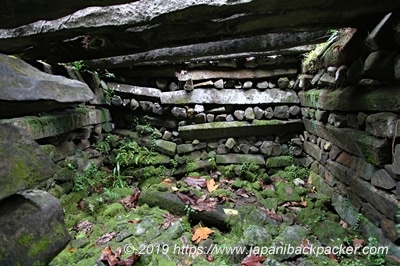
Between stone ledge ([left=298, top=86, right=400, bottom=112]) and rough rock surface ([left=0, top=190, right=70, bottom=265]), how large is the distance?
2423 millimetres

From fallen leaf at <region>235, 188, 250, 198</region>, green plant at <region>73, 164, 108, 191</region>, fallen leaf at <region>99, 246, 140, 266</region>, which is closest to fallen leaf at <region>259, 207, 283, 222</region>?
fallen leaf at <region>235, 188, 250, 198</region>

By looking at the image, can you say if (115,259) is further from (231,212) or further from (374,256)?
(374,256)

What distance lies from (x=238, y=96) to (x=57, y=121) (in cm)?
268

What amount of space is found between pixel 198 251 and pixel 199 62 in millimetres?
2897

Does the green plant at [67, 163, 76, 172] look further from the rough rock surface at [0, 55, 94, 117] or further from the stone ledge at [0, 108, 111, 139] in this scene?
the rough rock surface at [0, 55, 94, 117]

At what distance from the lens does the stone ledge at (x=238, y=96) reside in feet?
14.5

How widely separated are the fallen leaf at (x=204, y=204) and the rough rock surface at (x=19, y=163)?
89.6 inches

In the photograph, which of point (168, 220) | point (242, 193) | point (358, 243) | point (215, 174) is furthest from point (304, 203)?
point (168, 220)

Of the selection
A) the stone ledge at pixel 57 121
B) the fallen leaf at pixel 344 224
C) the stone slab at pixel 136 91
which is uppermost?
the stone slab at pixel 136 91

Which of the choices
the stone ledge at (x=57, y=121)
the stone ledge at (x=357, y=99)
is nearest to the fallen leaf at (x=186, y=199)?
the stone ledge at (x=57, y=121)

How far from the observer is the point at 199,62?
438 cm

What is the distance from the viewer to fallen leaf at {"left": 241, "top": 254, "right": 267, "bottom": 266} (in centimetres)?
235

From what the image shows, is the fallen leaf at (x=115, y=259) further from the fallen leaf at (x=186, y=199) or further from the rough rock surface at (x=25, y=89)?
the rough rock surface at (x=25, y=89)

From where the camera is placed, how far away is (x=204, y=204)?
3340mm
